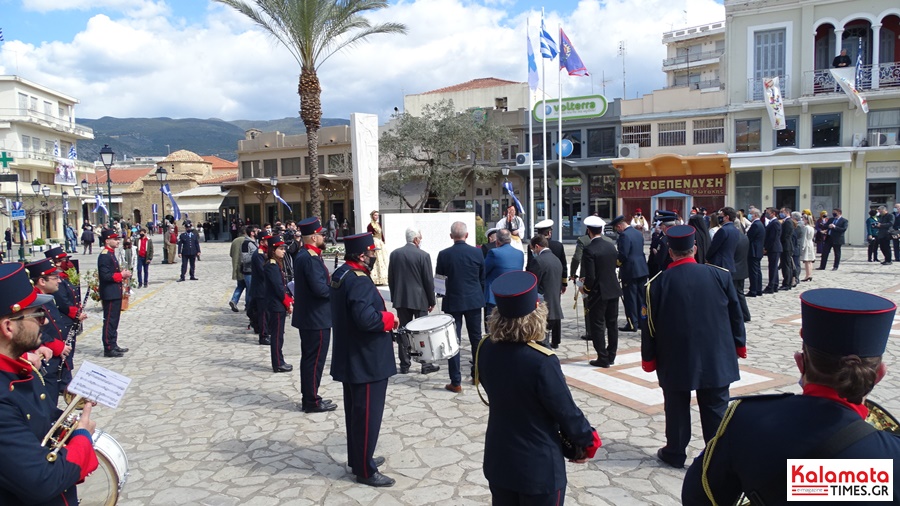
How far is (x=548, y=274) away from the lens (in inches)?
321

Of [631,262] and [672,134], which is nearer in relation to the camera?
[631,262]

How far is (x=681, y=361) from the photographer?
15.6 feet

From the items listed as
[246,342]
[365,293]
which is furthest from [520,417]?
[246,342]

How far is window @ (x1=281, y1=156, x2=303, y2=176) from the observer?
4659cm

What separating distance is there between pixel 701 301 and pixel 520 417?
2403 millimetres

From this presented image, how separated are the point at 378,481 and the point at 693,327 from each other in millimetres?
2728

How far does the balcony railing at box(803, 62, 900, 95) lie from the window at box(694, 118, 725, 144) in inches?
153

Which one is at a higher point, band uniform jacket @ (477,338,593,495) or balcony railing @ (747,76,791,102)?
balcony railing @ (747,76,791,102)

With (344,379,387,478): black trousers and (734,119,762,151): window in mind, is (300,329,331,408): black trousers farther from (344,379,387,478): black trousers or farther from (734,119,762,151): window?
(734,119,762,151): window

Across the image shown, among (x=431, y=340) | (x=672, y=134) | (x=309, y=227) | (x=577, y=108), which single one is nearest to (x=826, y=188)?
(x=672, y=134)

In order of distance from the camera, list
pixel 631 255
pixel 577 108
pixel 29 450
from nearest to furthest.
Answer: pixel 29 450, pixel 631 255, pixel 577 108

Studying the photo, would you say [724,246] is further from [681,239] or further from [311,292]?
[311,292]

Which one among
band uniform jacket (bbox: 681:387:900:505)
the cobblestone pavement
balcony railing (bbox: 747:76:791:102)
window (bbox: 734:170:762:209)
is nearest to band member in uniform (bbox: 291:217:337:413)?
the cobblestone pavement

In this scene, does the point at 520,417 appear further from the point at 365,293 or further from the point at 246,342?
the point at 246,342
